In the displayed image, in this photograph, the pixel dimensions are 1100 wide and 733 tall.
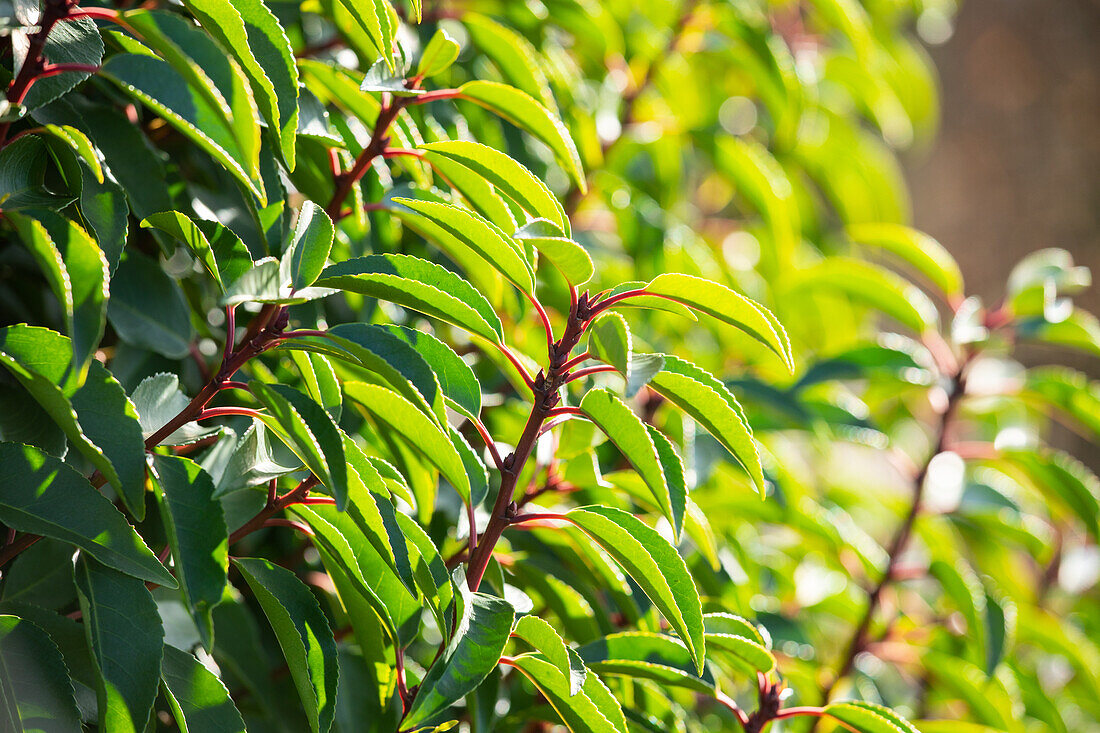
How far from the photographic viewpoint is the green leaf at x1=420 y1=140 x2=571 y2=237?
465 mm

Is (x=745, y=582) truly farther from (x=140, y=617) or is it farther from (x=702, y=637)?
(x=140, y=617)

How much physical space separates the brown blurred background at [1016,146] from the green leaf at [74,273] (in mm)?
2629

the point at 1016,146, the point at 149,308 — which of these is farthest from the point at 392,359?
the point at 1016,146

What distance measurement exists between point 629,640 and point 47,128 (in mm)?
431

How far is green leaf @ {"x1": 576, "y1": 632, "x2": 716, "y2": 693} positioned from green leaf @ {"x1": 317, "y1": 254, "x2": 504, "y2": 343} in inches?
8.8

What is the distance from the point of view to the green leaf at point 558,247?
0.40 metres

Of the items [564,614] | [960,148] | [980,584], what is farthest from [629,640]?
[960,148]

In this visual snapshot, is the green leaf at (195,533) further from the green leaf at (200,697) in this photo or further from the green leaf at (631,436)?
the green leaf at (631,436)

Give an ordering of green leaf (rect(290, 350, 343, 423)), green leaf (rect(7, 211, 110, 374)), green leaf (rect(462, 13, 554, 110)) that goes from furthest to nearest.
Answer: green leaf (rect(462, 13, 554, 110))
green leaf (rect(290, 350, 343, 423))
green leaf (rect(7, 211, 110, 374))

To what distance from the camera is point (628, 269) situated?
0.87 m

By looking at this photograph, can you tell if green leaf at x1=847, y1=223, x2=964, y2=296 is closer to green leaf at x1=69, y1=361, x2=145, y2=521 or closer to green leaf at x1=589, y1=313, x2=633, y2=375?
green leaf at x1=589, y1=313, x2=633, y2=375

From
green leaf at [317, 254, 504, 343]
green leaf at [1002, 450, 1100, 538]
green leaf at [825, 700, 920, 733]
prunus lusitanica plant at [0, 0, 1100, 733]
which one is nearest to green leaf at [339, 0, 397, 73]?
prunus lusitanica plant at [0, 0, 1100, 733]

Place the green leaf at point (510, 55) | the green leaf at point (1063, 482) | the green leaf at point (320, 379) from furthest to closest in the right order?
1. the green leaf at point (1063, 482)
2. the green leaf at point (510, 55)
3. the green leaf at point (320, 379)

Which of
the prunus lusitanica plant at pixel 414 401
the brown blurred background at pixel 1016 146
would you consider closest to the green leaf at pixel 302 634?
the prunus lusitanica plant at pixel 414 401
